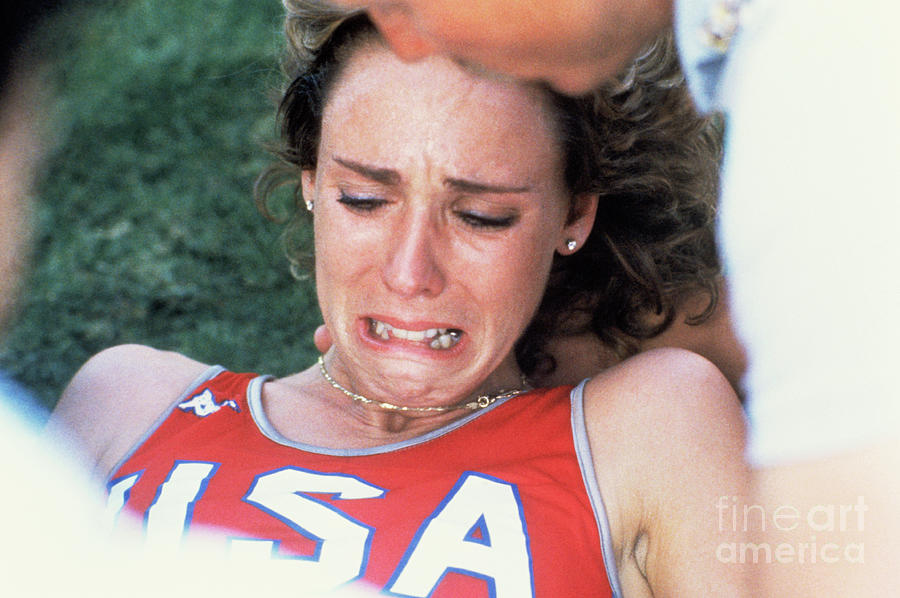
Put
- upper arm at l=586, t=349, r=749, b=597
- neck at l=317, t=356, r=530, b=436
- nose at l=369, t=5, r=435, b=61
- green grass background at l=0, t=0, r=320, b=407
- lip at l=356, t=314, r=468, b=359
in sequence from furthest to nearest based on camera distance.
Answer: green grass background at l=0, t=0, r=320, b=407, neck at l=317, t=356, r=530, b=436, lip at l=356, t=314, r=468, b=359, upper arm at l=586, t=349, r=749, b=597, nose at l=369, t=5, r=435, b=61

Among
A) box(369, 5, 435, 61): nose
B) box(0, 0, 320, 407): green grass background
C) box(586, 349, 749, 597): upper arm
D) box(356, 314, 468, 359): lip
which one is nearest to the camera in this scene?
box(369, 5, 435, 61): nose

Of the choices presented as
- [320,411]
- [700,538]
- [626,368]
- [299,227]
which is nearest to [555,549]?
[700,538]

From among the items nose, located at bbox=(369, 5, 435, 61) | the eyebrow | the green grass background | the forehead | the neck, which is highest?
nose, located at bbox=(369, 5, 435, 61)

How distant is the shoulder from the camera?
1876mm

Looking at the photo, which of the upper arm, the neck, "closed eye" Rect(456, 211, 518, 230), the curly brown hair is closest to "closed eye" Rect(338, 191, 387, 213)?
"closed eye" Rect(456, 211, 518, 230)

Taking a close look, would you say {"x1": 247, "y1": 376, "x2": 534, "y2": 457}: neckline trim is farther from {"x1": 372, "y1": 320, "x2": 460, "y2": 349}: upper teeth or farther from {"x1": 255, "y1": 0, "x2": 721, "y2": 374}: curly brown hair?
{"x1": 255, "y1": 0, "x2": 721, "y2": 374}: curly brown hair

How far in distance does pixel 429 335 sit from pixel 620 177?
0.47 m

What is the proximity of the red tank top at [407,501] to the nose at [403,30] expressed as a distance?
26.3 inches

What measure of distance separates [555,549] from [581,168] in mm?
637

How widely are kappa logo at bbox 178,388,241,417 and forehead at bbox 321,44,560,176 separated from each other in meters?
0.61

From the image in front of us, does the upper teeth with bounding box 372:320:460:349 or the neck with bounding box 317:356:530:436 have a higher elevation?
the upper teeth with bounding box 372:320:460:349

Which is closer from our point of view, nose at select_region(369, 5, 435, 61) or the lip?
nose at select_region(369, 5, 435, 61)

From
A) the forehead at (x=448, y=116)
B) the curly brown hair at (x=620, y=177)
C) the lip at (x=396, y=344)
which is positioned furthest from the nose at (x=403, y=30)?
the lip at (x=396, y=344)

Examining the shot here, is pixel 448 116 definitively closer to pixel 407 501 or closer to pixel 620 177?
pixel 620 177
